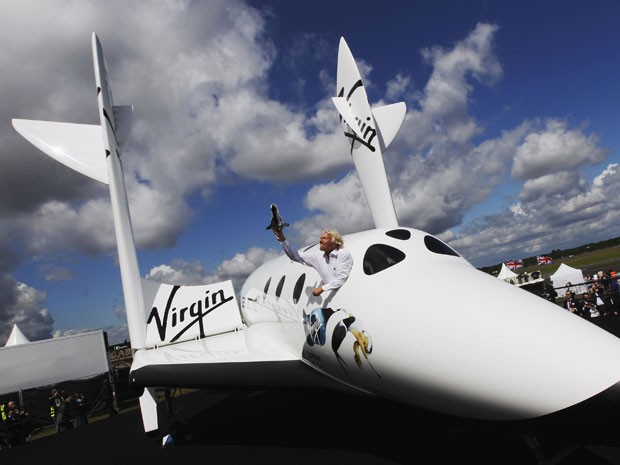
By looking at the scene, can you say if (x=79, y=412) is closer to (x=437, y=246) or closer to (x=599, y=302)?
(x=437, y=246)

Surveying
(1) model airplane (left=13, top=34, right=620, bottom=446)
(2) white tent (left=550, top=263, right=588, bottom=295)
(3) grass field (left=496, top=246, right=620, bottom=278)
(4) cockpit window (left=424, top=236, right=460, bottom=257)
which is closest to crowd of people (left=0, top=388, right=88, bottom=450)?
(1) model airplane (left=13, top=34, right=620, bottom=446)

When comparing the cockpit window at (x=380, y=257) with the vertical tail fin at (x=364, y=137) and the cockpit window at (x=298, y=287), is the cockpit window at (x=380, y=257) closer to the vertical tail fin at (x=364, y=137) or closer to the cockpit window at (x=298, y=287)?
the cockpit window at (x=298, y=287)

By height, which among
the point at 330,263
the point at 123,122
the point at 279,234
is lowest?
the point at 330,263

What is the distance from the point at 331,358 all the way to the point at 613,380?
2675 mm

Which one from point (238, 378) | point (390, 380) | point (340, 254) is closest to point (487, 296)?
point (390, 380)

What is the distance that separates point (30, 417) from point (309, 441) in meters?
15.0

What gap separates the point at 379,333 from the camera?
13.1ft

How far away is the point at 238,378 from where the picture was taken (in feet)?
18.5

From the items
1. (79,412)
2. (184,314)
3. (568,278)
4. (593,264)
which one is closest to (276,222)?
(184,314)

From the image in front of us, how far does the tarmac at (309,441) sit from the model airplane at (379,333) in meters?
0.46

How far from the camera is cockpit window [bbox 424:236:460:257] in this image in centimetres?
495

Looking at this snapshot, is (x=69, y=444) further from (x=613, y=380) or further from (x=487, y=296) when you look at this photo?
(x=613, y=380)

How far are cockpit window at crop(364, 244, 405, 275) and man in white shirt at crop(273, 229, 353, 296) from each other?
0.21m

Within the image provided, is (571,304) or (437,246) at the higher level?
(437,246)
